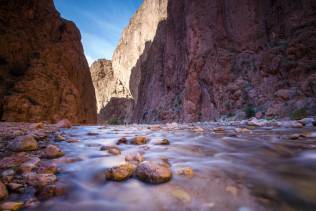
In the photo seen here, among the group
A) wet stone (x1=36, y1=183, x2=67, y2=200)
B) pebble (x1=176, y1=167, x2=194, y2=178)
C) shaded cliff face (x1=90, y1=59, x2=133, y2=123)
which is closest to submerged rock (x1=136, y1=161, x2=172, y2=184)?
pebble (x1=176, y1=167, x2=194, y2=178)

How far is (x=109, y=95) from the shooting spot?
66875 millimetres

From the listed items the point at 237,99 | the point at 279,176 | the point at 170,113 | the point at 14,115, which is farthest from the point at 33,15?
the point at 279,176

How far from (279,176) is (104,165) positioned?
5.88ft

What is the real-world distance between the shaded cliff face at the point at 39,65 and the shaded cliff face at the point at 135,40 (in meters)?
25.0

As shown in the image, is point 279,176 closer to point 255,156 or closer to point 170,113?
point 255,156

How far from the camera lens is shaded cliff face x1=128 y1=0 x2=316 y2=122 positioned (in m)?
15.0

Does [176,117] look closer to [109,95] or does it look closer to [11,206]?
[11,206]

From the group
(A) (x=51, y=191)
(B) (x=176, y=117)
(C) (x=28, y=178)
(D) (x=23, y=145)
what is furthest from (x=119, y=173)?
(B) (x=176, y=117)

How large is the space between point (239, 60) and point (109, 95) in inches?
2051

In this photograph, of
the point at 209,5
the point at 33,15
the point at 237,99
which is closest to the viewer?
the point at 237,99

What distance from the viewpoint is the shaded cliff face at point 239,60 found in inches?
589

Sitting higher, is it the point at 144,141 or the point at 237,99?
the point at 237,99

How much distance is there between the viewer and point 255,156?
2.75 m

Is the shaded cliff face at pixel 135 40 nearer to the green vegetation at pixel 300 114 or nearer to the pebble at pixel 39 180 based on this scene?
the green vegetation at pixel 300 114
